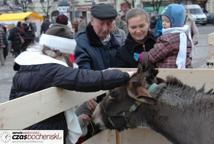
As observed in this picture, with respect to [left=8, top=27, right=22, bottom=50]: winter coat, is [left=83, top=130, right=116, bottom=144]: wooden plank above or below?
above

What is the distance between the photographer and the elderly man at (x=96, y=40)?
205 inches

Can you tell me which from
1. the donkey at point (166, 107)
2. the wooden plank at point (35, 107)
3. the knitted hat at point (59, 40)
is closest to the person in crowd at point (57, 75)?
the knitted hat at point (59, 40)

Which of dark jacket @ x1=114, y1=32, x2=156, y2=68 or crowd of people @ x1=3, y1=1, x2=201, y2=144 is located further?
dark jacket @ x1=114, y1=32, x2=156, y2=68

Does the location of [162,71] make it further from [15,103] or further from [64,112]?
[15,103]

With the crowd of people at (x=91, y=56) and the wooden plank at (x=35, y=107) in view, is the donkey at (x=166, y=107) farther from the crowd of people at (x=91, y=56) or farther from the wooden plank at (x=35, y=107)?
the wooden plank at (x=35, y=107)

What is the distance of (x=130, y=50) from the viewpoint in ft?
18.3

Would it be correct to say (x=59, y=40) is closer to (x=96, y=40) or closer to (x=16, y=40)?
(x=96, y=40)

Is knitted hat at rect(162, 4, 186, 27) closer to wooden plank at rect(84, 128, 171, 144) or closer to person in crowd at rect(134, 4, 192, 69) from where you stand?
person in crowd at rect(134, 4, 192, 69)

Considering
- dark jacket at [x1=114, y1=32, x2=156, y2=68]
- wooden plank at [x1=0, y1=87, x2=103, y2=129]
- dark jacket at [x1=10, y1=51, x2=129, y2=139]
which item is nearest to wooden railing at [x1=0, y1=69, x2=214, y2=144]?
wooden plank at [x1=0, y1=87, x2=103, y2=129]

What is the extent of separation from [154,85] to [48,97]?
1001 millimetres

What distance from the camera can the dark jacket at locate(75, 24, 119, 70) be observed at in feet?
17.3

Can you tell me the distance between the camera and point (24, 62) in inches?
164

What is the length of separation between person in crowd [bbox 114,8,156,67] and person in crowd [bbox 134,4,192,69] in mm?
85

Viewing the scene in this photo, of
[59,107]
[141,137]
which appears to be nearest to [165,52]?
[141,137]
